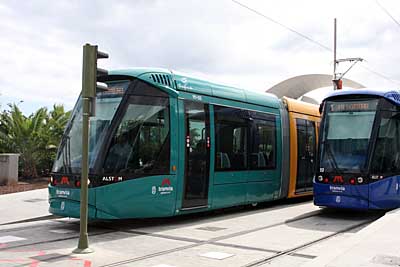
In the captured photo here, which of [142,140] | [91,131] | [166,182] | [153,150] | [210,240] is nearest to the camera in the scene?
[210,240]

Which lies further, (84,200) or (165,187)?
(165,187)

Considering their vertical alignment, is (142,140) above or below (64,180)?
above

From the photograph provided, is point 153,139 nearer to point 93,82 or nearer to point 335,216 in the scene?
point 93,82

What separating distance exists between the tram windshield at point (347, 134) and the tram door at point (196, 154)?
132 inches

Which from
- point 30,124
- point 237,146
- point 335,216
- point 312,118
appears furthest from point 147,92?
point 30,124

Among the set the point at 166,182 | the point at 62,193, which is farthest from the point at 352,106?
the point at 62,193

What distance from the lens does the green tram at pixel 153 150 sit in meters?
10.0

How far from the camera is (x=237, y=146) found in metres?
13.1

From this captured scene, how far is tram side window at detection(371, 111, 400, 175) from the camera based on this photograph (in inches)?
486

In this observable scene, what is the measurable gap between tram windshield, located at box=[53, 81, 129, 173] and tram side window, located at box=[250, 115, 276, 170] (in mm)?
4775

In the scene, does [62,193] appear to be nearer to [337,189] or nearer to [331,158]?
[337,189]

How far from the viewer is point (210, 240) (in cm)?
955

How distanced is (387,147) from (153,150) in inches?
241

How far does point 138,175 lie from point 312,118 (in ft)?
28.5
